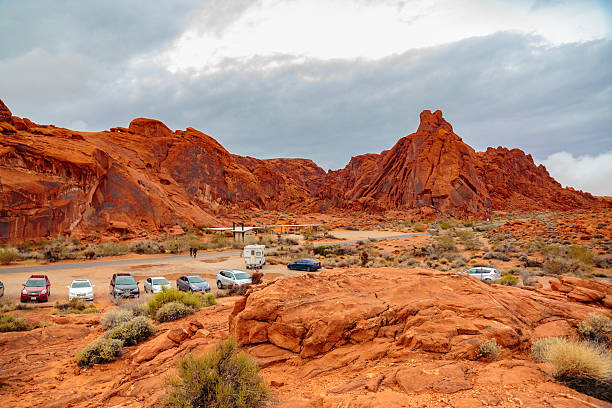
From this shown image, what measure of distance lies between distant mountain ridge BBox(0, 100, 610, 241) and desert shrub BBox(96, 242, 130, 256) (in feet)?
22.5

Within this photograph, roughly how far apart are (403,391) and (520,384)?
5.26 ft

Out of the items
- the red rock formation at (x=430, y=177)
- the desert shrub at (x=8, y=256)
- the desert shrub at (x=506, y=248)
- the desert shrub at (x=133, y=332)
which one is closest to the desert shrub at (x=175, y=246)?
the desert shrub at (x=8, y=256)

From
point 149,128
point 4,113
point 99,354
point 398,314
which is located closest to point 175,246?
point 4,113

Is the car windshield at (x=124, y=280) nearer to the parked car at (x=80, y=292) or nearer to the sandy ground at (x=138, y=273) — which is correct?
the sandy ground at (x=138, y=273)

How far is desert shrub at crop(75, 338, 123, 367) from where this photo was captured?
8.14 meters

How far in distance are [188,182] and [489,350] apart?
73438 millimetres

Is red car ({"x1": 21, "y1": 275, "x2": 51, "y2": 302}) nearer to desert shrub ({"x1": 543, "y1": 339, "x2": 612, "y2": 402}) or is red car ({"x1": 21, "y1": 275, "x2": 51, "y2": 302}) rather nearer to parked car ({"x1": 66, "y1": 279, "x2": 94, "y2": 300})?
parked car ({"x1": 66, "y1": 279, "x2": 94, "y2": 300})

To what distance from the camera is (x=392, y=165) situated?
103 m

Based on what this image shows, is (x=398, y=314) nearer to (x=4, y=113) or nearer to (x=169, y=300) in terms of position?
(x=169, y=300)

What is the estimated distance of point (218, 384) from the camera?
4703 millimetres

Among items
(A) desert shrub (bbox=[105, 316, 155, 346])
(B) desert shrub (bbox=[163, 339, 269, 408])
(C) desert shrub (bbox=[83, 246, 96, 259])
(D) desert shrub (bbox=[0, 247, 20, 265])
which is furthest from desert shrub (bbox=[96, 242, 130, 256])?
(B) desert shrub (bbox=[163, 339, 269, 408])

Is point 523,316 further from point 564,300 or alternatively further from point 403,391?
point 403,391

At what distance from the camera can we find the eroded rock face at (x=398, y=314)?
563 cm

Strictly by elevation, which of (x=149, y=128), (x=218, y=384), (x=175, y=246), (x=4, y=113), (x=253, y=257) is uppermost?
(x=149, y=128)
